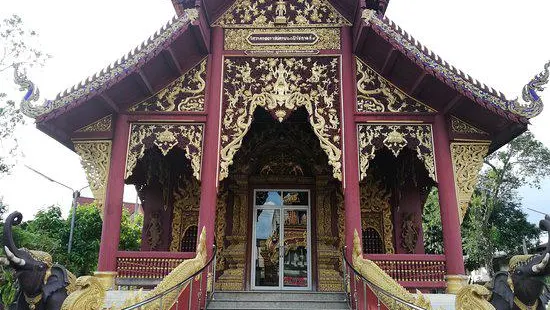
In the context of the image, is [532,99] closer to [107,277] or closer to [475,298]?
[475,298]

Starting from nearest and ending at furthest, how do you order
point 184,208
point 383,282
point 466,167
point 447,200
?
1. point 383,282
2. point 447,200
3. point 466,167
4. point 184,208

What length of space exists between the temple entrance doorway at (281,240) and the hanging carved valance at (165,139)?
10.2ft

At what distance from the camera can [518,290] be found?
496 cm

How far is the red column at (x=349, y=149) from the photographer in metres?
7.91

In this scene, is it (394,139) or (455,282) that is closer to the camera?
(455,282)

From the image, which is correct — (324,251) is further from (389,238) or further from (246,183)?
(246,183)

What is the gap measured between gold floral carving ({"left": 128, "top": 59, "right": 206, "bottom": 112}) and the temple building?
0.02 meters

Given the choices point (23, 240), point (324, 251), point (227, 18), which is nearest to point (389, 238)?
point (324, 251)

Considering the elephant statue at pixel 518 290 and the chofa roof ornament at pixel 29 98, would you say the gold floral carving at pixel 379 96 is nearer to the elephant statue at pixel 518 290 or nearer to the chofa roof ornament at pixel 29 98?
the elephant statue at pixel 518 290

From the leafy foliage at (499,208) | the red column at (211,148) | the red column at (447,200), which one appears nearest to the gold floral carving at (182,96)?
the red column at (211,148)

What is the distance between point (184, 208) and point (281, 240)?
264 centimetres

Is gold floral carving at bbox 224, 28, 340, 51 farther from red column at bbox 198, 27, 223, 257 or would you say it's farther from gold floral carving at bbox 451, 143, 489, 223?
gold floral carving at bbox 451, 143, 489, 223

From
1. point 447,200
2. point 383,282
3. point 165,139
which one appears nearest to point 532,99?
point 447,200

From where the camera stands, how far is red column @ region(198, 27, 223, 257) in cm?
790
